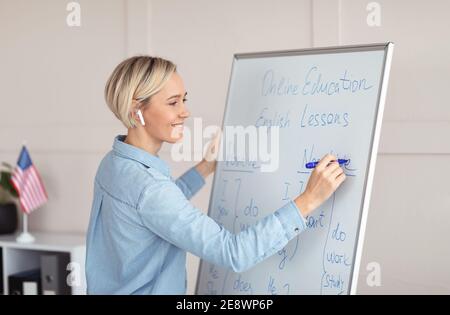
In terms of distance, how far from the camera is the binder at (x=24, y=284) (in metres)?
3.55

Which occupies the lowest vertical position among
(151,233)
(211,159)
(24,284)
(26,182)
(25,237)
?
(24,284)

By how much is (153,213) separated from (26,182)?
190 cm

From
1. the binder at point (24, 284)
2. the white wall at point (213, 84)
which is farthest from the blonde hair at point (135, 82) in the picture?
the binder at point (24, 284)

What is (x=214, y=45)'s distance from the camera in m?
3.25

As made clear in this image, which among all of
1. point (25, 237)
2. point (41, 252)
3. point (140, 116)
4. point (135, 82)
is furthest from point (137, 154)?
point (41, 252)

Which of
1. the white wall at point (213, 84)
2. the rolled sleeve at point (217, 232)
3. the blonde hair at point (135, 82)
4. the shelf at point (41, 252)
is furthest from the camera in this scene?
the shelf at point (41, 252)

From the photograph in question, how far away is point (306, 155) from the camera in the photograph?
214 cm

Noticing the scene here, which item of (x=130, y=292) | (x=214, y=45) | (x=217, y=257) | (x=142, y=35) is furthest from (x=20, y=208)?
(x=217, y=257)

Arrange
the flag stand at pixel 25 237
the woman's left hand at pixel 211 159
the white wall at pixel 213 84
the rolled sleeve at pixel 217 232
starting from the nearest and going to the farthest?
the rolled sleeve at pixel 217 232 < the woman's left hand at pixel 211 159 < the white wall at pixel 213 84 < the flag stand at pixel 25 237

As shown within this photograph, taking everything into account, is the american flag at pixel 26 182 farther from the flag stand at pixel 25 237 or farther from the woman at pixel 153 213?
the woman at pixel 153 213

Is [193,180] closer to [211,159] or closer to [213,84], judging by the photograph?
[211,159]

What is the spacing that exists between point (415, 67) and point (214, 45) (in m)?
1.00

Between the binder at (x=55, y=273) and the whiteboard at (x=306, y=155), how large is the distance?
130 centimetres
